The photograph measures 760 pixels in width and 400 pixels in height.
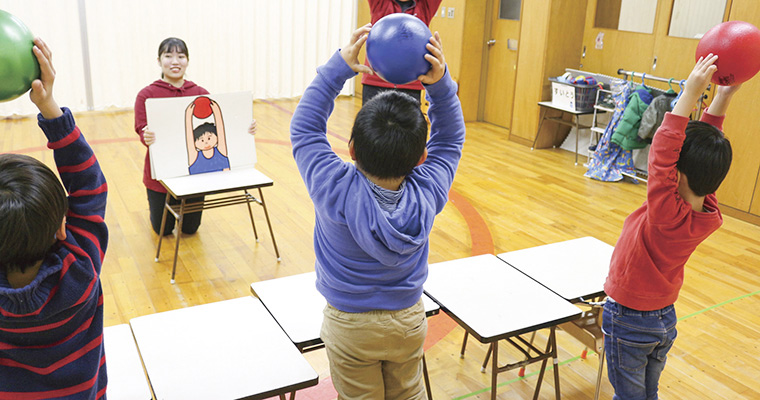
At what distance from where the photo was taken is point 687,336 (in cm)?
311

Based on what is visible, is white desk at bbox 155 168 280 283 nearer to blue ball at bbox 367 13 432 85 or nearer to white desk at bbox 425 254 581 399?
white desk at bbox 425 254 581 399

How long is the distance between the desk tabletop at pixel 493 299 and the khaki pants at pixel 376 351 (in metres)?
0.38

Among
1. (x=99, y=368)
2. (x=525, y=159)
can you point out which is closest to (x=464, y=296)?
(x=99, y=368)

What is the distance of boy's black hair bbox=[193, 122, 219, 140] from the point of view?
11.8 feet

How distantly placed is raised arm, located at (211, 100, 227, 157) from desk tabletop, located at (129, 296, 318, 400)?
5.93 ft

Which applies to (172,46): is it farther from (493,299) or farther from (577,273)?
(577,273)

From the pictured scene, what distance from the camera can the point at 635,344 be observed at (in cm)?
191

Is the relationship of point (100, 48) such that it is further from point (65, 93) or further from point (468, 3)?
point (468, 3)

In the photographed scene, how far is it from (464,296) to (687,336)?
1603 millimetres

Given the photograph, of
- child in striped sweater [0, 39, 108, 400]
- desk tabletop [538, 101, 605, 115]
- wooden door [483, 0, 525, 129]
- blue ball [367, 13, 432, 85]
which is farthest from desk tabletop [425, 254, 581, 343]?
wooden door [483, 0, 525, 129]

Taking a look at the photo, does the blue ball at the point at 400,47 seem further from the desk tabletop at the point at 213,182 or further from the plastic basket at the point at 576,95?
the plastic basket at the point at 576,95

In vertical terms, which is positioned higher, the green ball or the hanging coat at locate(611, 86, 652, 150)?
the green ball

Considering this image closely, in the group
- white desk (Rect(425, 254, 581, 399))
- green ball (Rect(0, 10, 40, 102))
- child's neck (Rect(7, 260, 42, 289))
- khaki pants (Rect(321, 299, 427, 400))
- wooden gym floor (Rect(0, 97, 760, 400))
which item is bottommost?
wooden gym floor (Rect(0, 97, 760, 400))

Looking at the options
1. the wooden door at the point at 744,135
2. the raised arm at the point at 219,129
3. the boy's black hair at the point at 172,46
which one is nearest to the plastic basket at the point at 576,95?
the wooden door at the point at 744,135
